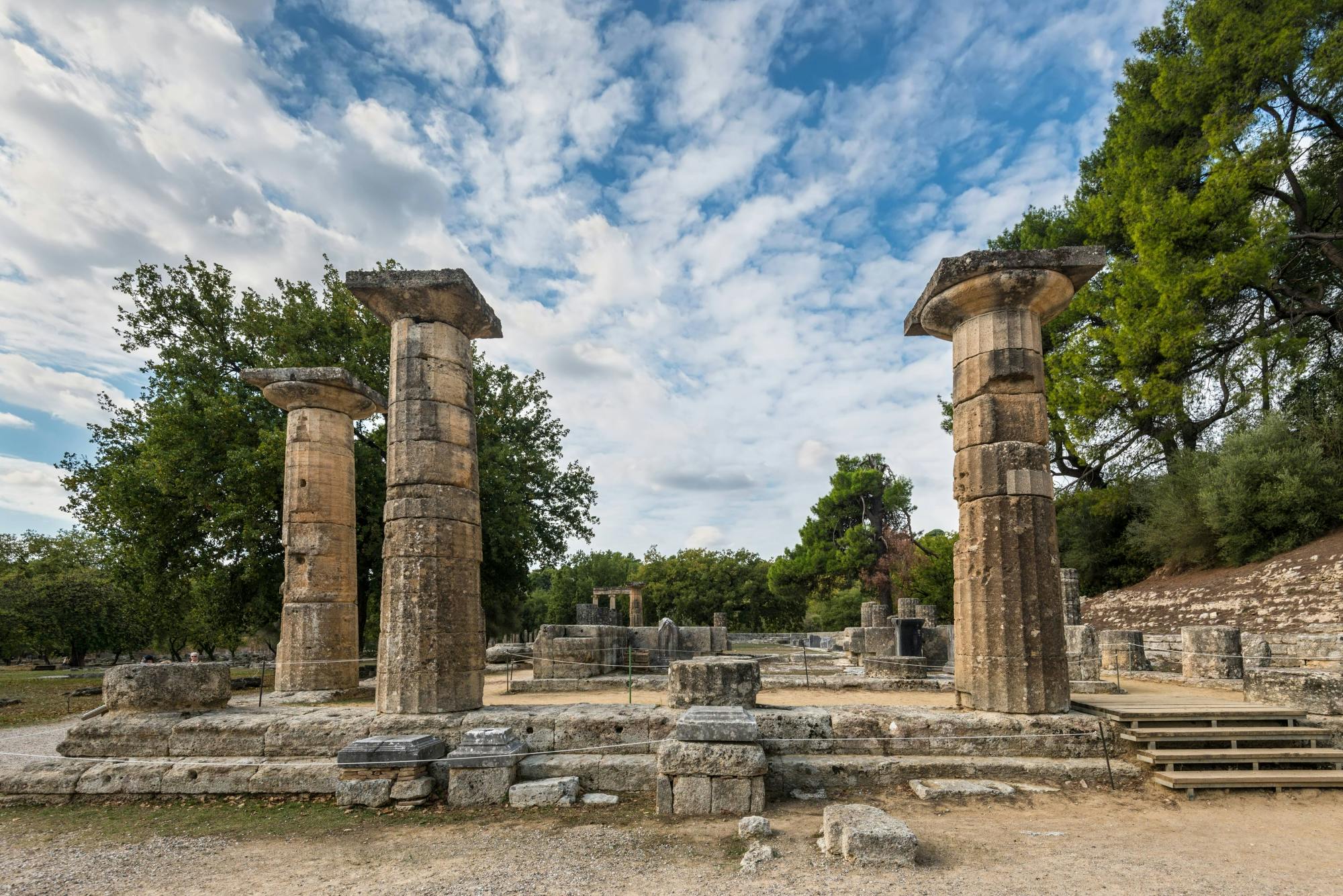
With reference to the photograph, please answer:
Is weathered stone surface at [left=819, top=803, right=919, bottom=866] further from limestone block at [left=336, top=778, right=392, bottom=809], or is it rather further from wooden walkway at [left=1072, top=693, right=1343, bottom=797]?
limestone block at [left=336, top=778, right=392, bottom=809]

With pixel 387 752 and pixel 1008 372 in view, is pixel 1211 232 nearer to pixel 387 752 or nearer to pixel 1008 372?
pixel 1008 372

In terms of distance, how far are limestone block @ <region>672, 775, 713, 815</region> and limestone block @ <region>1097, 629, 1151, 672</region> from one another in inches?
451

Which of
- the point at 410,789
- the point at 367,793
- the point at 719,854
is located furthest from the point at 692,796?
the point at 367,793

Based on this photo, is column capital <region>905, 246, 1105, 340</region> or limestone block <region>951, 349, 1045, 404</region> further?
limestone block <region>951, 349, 1045, 404</region>

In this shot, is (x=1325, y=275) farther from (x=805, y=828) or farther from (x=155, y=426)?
(x=155, y=426)

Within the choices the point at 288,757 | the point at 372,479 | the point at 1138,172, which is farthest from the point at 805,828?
the point at 1138,172

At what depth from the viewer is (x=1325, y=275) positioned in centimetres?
2072

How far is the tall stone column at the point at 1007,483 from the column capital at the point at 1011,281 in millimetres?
10

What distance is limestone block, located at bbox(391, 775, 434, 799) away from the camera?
19.5 ft

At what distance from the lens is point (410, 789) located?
5.94 meters

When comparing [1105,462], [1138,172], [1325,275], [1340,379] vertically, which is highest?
[1138,172]

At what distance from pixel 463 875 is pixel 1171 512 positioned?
75.3 feet

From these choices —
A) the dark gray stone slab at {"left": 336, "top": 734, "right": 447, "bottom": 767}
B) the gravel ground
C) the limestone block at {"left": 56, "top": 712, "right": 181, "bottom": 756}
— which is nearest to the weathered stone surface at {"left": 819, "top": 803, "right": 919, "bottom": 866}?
the dark gray stone slab at {"left": 336, "top": 734, "right": 447, "bottom": 767}

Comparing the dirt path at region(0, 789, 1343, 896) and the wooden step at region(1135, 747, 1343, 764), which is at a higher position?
the wooden step at region(1135, 747, 1343, 764)
